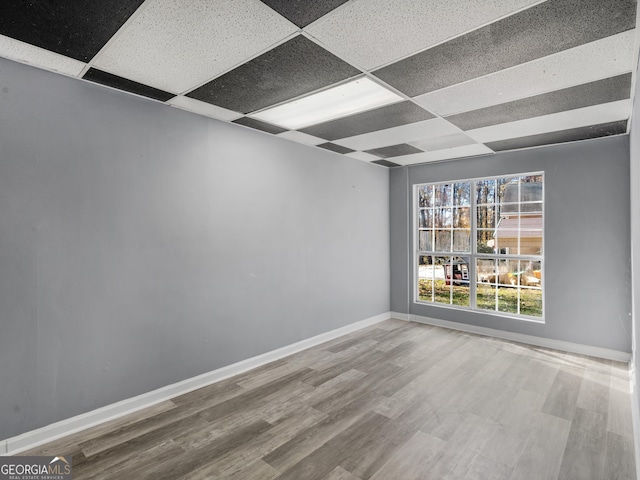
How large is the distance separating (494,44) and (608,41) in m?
0.63

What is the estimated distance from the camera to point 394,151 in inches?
174

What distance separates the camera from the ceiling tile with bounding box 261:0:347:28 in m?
1.57

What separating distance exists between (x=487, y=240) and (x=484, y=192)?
0.78 m

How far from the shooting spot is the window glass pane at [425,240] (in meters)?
5.42

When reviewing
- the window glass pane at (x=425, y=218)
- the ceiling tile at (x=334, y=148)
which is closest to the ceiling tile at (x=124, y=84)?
the ceiling tile at (x=334, y=148)

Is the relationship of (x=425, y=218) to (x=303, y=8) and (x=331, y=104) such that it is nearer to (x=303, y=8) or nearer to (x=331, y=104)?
(x=331, y=104)

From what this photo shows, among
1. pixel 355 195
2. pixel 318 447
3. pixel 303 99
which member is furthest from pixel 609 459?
pixel 355 195

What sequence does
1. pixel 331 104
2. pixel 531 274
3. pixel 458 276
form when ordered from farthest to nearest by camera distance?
pixel 458 276
pixel 531 274
pixel 331 104

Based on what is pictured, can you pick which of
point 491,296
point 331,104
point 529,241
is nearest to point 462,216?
point 529,241

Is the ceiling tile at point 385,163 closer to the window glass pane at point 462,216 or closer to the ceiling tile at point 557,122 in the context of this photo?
the window glass pane at point 462,216

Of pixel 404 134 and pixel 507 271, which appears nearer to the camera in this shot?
pixel 404 134

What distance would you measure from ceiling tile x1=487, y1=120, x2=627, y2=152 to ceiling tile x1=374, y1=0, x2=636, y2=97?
6.22ft

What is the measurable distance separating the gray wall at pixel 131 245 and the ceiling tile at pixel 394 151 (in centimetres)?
96

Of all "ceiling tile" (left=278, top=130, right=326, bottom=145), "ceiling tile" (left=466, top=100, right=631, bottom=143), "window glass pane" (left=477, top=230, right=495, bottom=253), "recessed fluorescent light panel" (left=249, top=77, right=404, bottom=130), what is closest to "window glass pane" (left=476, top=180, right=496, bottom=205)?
"window glass pane" (left=477, top=230, right=495, bottom=253)
